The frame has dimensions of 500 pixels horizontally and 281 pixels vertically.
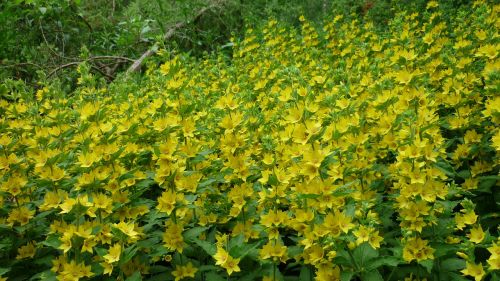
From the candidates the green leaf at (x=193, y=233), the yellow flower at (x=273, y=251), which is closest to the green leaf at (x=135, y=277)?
the green leaf at (x=193, y=233)

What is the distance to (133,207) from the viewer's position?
8.80 ft

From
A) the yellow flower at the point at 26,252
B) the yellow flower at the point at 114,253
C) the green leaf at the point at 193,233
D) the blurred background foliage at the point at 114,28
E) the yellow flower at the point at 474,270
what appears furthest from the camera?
the blurred background foliage at the point at 114,28

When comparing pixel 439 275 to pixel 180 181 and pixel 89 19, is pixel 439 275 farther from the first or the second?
pixel 89 19

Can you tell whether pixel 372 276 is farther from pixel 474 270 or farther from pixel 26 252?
pixel 26 252

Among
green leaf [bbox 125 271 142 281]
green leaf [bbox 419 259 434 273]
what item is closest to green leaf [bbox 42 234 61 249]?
green leaf [bbox 125 271 142 281]

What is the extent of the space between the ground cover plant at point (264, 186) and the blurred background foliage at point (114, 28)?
3.29m

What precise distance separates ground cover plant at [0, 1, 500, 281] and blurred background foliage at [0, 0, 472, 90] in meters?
3.29

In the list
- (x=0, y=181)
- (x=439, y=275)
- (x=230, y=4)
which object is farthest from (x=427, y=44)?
(x=230, y=4)

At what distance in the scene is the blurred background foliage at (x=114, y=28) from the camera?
22.0 ft

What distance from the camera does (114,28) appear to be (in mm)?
8695

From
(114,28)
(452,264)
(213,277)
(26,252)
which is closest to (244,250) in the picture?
(213,277)

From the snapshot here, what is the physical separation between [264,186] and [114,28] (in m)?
6.55

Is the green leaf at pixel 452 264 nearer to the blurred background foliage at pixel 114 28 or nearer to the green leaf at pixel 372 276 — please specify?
the green leaf at pixel 372 276

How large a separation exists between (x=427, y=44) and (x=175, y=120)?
7.05 ft
